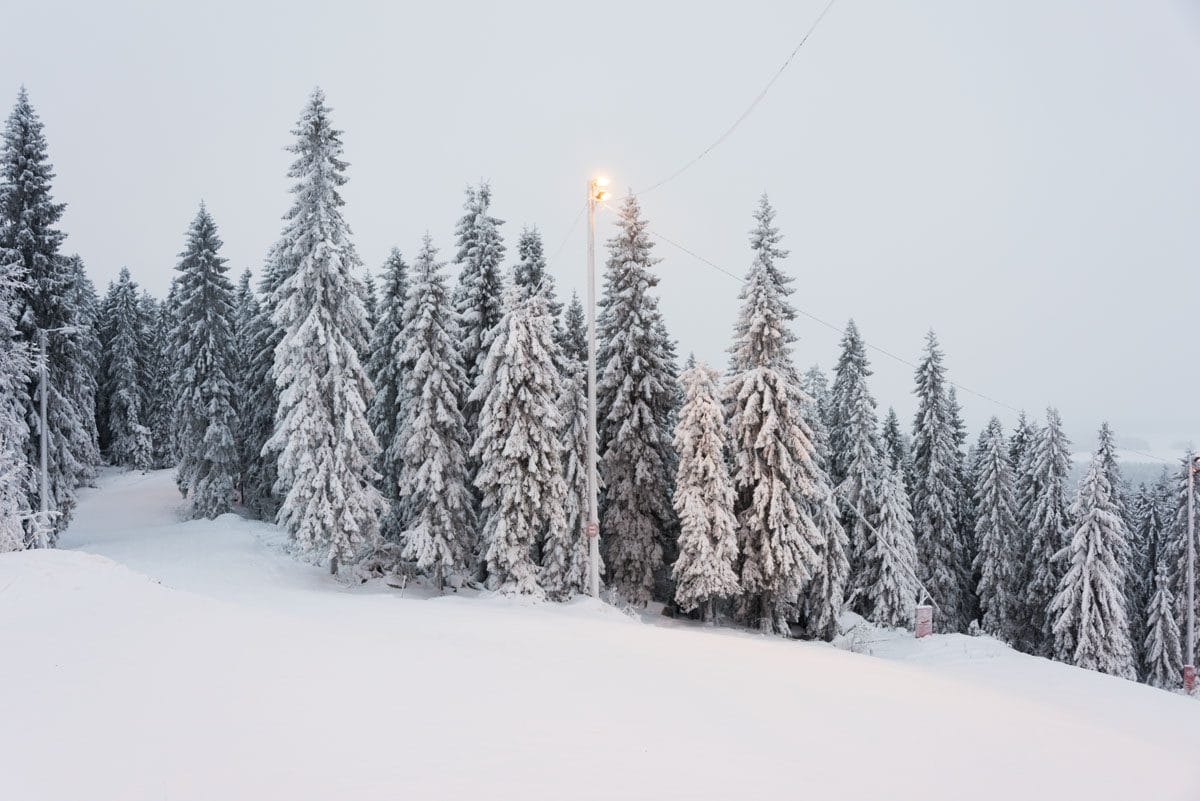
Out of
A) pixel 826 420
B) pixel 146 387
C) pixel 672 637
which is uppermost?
pixel 146 387

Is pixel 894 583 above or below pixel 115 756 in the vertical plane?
below

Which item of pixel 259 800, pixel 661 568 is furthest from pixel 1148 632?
pixel 259 800

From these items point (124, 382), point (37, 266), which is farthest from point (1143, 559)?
point (124, 382)

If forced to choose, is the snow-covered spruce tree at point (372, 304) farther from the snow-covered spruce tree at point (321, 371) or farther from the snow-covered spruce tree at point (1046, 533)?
the snow-covered spruce tree at point (1046, 533)

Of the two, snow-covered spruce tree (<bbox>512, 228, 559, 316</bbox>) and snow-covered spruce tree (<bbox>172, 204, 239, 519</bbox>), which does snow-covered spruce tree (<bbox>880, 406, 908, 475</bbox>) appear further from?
snow-covered spruce tree (<bbox>172, 204, 239, 519</bbox>)

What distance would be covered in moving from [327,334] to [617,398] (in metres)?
11.3

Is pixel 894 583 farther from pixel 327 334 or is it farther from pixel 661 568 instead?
pixel 327 334

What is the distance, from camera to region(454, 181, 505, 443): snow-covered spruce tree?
29125 mm

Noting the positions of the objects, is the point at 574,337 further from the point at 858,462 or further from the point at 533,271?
the point at 858,462

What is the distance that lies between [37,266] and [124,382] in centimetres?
3729

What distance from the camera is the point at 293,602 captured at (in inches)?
682

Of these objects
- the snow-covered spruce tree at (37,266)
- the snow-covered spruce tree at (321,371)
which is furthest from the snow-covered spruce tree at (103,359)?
the snow-covered spruce tree at (321,371)

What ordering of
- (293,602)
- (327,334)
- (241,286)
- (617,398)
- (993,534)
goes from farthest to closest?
(241,286)
(993,534)
(617,398)
(327,334)
(293,602)

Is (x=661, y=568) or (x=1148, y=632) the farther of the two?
(x=1148, y=632)
